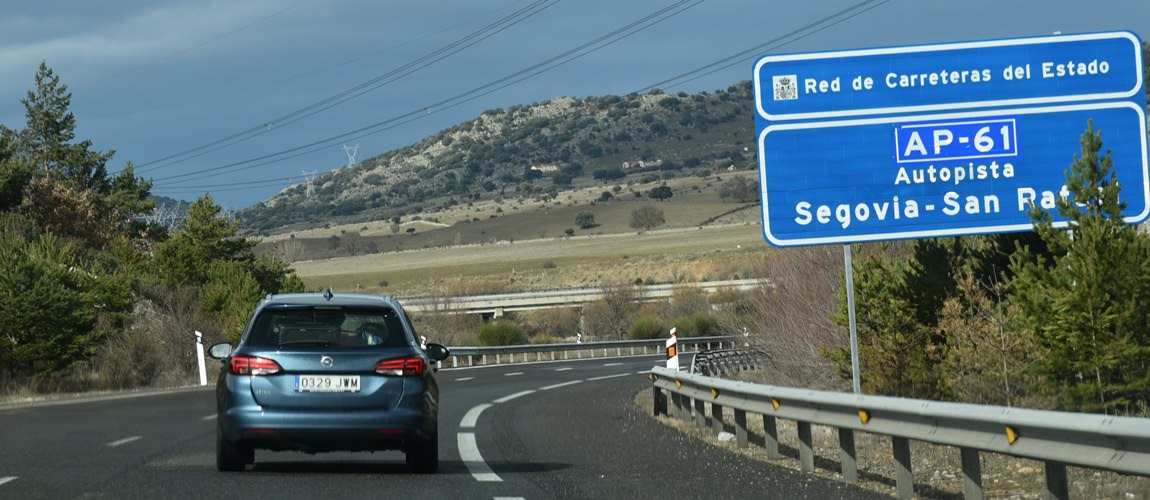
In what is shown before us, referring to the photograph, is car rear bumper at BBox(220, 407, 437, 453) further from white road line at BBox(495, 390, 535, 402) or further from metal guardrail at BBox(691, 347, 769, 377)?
metal guardrail at BBox(691, 347, 769, 377)

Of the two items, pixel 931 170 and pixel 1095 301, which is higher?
pixel 931 170

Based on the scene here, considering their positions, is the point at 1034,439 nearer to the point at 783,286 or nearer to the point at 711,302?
the point at 783,286

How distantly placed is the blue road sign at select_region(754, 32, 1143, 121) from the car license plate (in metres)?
8.16

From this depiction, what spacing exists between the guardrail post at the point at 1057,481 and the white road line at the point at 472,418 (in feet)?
37.6

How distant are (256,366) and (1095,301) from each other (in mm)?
10657

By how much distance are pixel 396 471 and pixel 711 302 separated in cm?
7292

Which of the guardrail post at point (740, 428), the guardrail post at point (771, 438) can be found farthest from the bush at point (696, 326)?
the guardrail post at point (771, 438)

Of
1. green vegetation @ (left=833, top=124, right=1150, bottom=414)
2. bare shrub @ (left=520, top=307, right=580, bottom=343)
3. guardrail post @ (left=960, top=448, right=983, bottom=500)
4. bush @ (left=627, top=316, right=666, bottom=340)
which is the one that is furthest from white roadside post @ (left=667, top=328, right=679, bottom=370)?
bare shrub @ (left=520, top=307, right=580, bottom=343)

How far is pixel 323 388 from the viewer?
455 inches

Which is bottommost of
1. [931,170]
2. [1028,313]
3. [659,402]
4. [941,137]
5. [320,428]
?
[659,402]

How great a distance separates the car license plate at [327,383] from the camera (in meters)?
11.5

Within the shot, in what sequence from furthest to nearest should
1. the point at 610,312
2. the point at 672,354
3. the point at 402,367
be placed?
the point at 610,312, the point at 672,354, the point at 402,367

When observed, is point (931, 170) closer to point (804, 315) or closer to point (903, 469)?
point (903, 469)

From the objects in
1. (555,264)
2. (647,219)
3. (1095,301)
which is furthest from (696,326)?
(647,219)
